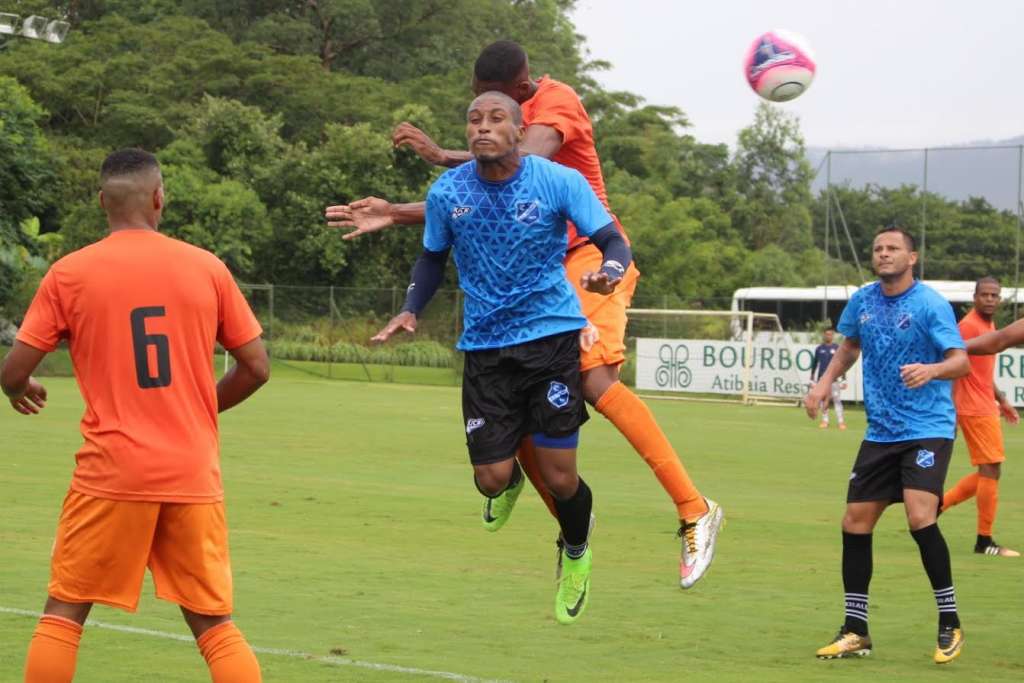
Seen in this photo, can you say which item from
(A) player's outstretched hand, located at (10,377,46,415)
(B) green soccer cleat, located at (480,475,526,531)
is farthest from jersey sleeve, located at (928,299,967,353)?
(A) player's outstretched hand, located at (10,377,46,415)

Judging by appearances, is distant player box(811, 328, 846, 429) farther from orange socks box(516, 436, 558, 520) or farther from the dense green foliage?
orange socks box(516, 436, 558, 520)

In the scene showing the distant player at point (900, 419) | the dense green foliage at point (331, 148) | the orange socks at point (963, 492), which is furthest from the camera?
the dense green foliage at point (331, 148)

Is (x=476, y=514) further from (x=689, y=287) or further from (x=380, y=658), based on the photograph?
(x=689, y=287)

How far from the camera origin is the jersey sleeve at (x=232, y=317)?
19.7 ft

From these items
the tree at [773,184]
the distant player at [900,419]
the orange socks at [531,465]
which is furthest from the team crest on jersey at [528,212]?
the tree at [773,184]

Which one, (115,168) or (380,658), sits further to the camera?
(380,658)

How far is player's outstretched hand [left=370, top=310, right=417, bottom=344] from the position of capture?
7477 mm

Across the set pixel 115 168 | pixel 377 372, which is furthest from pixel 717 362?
pixel 115 168

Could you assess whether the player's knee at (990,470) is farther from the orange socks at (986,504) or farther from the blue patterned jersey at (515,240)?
the blue patterned jersey at (515,240)

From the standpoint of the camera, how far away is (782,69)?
1783 cm

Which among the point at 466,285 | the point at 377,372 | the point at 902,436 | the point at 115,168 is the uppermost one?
the point at 115,168

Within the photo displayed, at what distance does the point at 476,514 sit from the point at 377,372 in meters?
34.0

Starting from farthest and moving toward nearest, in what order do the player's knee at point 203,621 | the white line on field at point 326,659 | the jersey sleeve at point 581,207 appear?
the white line on field at point 326,659, the jersey sleeve at point 581,207, the player's knee at point 203,621

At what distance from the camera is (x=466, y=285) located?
783cm
